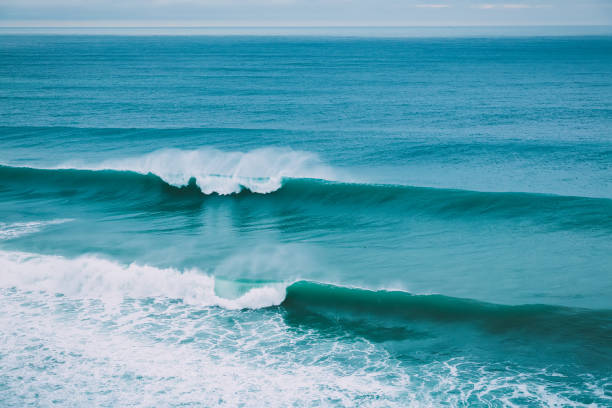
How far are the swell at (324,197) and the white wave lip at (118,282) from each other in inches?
211

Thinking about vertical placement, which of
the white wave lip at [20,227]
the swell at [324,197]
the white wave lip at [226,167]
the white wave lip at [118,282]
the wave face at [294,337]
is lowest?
the wave face at [294,337]

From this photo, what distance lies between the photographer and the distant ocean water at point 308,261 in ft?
25.4

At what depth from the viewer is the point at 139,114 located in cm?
3081

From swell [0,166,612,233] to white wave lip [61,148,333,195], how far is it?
131mm

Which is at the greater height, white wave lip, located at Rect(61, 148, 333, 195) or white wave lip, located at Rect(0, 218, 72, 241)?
white wave lip, located at Rect(61, 148, 333, 195)

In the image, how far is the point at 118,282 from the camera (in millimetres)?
10883

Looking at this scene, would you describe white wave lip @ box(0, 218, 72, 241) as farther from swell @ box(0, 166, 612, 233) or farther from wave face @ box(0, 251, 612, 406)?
wave face @ box(0, 251, 612, 406)

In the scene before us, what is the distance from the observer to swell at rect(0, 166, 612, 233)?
1430cm

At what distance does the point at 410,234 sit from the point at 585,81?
3785 cm

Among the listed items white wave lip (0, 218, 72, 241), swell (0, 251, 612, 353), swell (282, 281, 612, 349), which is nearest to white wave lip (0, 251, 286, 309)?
swell (0, 251, 612, 353)

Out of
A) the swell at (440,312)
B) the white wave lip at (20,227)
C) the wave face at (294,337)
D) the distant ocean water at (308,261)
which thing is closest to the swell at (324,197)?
the distant ocean water at (308,261)

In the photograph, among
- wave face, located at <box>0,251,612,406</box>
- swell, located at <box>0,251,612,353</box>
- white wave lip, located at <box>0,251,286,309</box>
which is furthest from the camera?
white wave lip, located at <box>0,251,286,309</box>

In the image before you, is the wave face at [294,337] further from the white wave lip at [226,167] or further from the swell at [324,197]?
the white wave lip at [226,167]

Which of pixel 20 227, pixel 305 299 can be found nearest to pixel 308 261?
pixel 305 299
